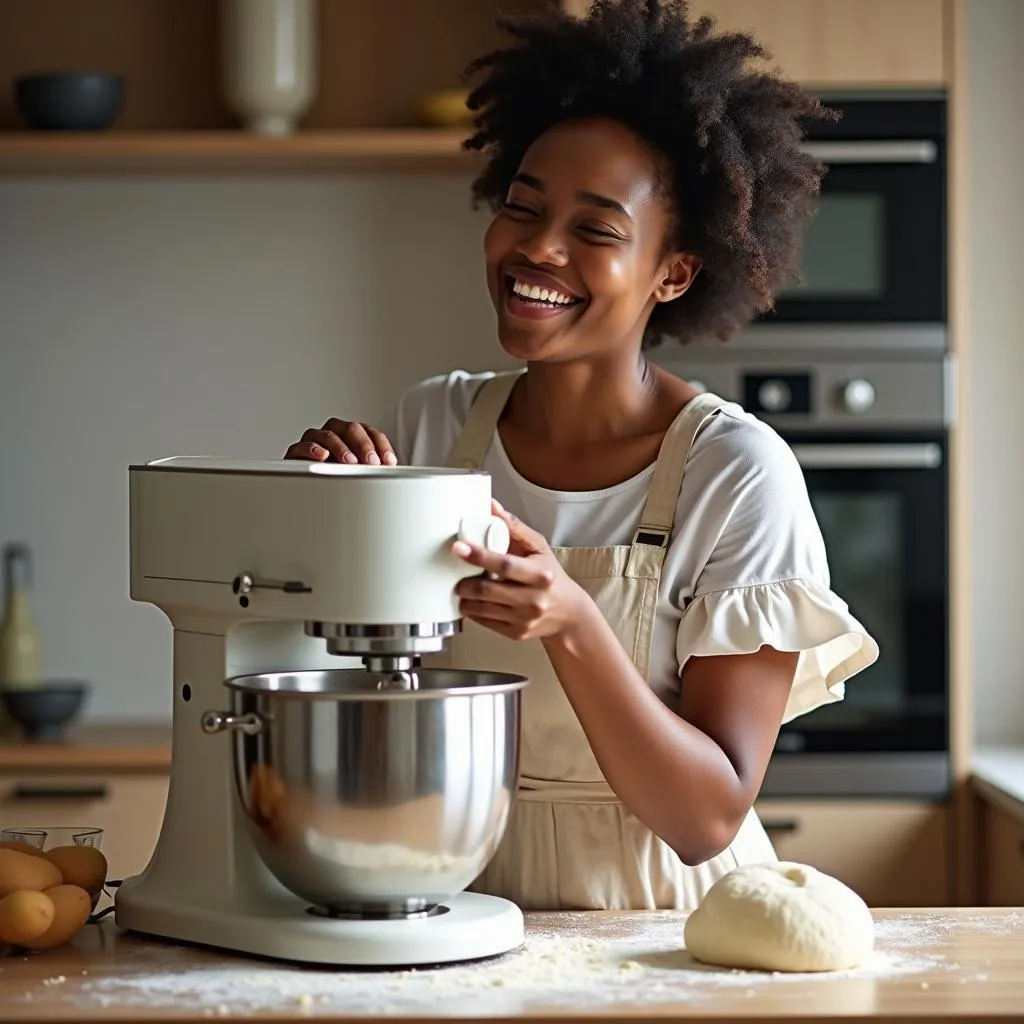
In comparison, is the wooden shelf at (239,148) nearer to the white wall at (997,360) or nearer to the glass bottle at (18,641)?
the glass bottle at (18,641)

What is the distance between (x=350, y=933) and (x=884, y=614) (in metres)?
1.82

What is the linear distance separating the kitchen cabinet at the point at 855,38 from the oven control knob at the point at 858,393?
1.62ft

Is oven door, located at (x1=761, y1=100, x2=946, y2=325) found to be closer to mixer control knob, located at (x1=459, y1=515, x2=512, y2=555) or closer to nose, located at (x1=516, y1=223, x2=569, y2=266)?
nose, located at (x1=516, y1=223, x2=569, y2=266)

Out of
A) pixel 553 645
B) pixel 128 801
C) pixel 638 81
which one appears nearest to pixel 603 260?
pixel 638 81

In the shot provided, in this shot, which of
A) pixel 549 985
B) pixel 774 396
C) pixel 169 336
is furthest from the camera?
pixel 169 336

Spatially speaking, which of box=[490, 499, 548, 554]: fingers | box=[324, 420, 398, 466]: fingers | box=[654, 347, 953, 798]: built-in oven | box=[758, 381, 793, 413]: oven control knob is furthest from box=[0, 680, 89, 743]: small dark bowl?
box=[490, 499, 548, 554]: fingers

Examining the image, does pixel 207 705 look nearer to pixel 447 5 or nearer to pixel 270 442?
pixel 270 442

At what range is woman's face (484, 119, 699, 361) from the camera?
166 cm

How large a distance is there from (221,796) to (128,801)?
1.60 m

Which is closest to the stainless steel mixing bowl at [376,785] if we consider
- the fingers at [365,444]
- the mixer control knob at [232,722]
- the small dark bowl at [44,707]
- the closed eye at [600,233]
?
the mixer control knob at [232,722]

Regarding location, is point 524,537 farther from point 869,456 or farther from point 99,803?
point 99,803

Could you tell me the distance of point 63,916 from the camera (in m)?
1.33

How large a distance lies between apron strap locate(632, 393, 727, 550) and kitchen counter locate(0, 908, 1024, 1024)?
431 mm

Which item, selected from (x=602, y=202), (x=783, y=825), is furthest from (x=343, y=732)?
(x=783, y=825)
